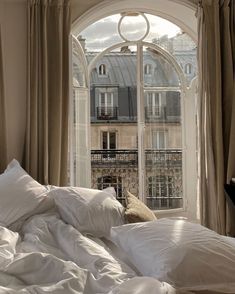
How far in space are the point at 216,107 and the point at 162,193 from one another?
115cm

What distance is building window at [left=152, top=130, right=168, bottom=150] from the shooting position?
432 cm

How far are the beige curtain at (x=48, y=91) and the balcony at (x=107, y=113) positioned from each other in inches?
25.3

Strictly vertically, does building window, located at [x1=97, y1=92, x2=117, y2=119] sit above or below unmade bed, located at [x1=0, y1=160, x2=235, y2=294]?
above

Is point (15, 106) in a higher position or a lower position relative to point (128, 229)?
higher

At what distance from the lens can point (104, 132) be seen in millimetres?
4293

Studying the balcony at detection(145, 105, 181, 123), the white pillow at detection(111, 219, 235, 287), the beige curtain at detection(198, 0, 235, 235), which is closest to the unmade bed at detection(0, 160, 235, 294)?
the white pillow at detection(111, 219, 235, 287)

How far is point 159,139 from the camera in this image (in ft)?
14.2

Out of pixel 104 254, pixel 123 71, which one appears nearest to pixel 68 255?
pixel 104 254

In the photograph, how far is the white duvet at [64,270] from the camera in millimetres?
1440

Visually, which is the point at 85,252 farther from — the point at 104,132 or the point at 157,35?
the point at 157,35

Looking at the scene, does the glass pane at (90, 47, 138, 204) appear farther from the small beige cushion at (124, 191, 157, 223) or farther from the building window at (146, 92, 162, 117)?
the small beige cushion at (124, 191, 157, 223)

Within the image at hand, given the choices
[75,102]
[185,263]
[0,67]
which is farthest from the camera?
[75,102]

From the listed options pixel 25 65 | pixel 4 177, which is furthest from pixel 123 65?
pixel 4 177

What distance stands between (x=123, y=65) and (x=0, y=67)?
1319 mm
